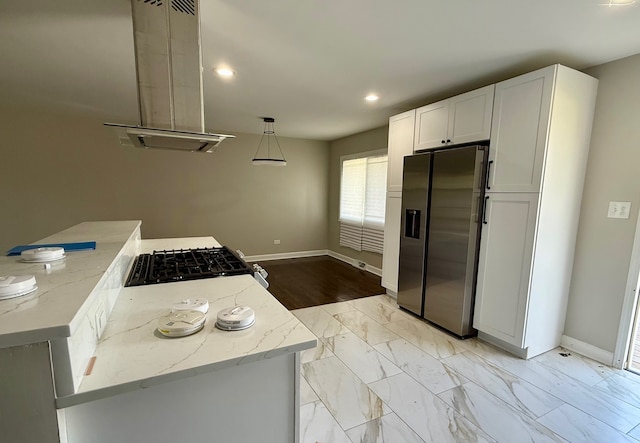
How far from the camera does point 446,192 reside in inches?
106

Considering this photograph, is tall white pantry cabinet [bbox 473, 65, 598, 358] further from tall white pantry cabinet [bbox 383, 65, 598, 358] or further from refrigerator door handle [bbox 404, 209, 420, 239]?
refrigerator door handle [bbox 404, 209, 420, 239]

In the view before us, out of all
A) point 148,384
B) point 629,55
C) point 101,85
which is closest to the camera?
point 148,384

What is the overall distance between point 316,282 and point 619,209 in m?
3.31

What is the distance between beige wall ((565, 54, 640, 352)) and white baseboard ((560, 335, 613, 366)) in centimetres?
4

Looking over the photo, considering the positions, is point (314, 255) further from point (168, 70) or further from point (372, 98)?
point (168, 70)

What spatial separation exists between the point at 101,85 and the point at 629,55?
4506mm

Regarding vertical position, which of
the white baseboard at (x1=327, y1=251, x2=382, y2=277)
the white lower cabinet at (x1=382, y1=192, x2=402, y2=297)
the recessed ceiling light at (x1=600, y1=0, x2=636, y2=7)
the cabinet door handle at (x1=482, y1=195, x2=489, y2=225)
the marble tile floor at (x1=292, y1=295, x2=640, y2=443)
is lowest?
the marble tile floor at (x1=292, y1=295, x2=640, y2=443)

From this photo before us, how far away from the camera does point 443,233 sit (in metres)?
2.75

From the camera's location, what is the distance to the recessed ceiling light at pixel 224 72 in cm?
249

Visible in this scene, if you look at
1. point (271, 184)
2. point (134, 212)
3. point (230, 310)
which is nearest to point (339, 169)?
point (271, 184)

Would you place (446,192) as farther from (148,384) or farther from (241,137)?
(241,137)

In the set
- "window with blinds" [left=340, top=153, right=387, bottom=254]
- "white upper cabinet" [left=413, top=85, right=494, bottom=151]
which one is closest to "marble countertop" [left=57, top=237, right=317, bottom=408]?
"white upper cabinet" [left=413, top=85, right=494, bottom=151]

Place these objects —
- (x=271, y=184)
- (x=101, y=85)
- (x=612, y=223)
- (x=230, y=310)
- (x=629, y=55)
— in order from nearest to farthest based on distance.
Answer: (x=230, y=310), (x=629, y=55), (x=612, y=223), (x=101, y=85), (x=271, y=184)

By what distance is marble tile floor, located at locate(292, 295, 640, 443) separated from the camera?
1665 mm
